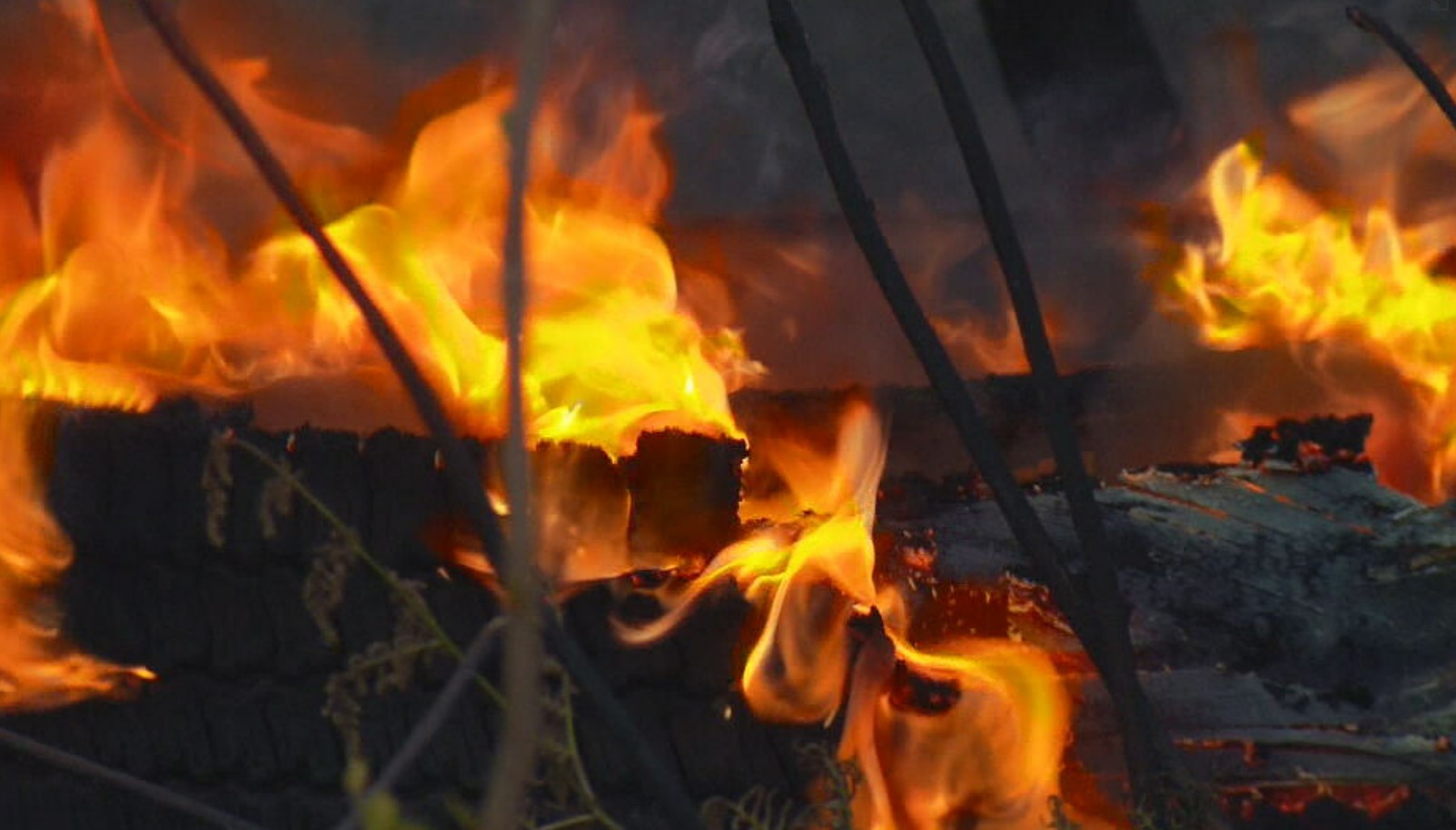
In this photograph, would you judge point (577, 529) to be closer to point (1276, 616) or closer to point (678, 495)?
point (678, 495)

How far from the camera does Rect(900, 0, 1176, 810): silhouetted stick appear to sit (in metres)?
1.58

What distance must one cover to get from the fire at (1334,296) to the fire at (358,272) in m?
0.84

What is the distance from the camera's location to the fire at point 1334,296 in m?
2.75

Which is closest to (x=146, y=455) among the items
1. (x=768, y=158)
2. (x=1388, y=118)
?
(x=768, y=158)

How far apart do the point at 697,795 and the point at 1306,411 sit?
152 cm

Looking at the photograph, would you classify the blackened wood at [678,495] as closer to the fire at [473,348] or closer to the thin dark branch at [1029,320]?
the fire at [473,348]

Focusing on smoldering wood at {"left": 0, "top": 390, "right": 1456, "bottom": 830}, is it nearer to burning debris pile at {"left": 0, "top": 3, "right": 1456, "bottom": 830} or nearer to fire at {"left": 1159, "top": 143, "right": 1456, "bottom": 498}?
burning debris pile at {"left": 0, "top": 3, "right": 1456, "bottom": 830}

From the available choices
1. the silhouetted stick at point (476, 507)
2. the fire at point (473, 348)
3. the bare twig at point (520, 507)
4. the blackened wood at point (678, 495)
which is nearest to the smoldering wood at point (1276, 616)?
the fire at point (473, 348)

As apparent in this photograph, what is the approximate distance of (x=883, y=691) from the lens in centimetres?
188

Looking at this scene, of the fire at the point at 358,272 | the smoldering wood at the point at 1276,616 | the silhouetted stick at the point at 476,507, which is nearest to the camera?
the silhouetted stick at the point at 476,507

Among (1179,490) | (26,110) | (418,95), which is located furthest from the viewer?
(418,95)

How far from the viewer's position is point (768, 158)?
287cm

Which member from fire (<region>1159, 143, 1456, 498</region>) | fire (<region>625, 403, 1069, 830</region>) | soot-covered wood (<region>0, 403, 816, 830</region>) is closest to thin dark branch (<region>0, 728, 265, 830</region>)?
soot-covered wood (<region>0, 403, 816, 830</region>)

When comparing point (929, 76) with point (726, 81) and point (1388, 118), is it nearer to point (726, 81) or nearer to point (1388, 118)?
point (726, 81)
